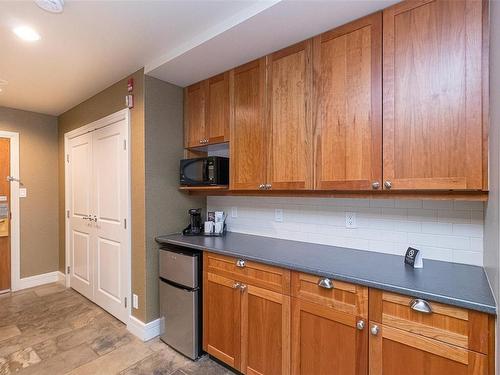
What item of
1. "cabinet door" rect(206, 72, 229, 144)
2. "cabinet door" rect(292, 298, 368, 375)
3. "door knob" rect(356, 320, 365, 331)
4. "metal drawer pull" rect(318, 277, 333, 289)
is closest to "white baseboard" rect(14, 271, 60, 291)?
"cabinet door" rect(206, 72, 229, 144)

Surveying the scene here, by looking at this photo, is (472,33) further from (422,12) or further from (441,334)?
(441,334)

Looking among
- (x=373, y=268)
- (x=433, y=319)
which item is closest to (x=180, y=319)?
(x=373, y=268)

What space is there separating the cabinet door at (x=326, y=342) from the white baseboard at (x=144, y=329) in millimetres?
1413

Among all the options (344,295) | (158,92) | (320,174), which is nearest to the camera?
(344,295)

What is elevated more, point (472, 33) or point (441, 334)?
point (472, 33)

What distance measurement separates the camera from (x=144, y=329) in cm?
238

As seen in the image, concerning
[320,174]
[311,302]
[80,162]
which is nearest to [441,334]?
[311,302]

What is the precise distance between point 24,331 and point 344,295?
9.77 ft

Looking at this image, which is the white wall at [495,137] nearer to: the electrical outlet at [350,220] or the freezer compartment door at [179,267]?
the electrical outlet at [350,220]

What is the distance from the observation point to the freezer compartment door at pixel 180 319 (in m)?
2.07

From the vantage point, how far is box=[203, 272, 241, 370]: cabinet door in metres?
1.86

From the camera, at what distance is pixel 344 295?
1399 millimetres

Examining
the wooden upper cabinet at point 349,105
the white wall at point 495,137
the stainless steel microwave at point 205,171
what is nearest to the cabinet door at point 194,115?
the stainless steel microwave at point 205,171

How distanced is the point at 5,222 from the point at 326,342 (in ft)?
13.4
